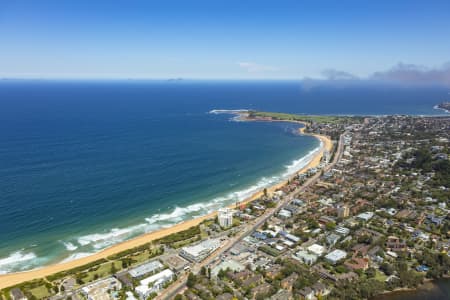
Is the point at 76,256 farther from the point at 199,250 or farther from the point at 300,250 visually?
the point at 300,250

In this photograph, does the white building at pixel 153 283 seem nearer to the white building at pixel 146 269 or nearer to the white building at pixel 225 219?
the white building at pixel 146 269

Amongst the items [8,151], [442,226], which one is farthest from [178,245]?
[8,151]

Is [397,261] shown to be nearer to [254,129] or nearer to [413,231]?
[413,231]

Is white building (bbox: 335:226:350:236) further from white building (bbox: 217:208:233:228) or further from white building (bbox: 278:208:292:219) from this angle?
white building (bbox: 217:208:233:228)

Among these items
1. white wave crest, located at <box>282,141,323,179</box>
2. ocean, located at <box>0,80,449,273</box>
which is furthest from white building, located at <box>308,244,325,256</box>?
white wave crest, located at <box>282,141,323,179</box>

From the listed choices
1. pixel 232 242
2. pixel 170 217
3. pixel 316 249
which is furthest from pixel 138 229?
pixel 316 249

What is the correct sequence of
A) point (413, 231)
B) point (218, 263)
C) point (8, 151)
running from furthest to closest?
1. point (8, 151)
2. point (413, 231)
3. point (218, 263)
